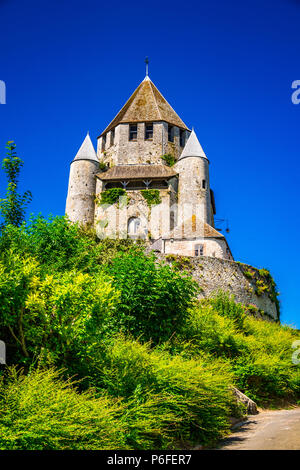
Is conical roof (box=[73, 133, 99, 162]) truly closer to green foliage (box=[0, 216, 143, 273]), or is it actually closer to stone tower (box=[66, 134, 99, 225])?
stone tower (box=[66, 134, 99, 225])

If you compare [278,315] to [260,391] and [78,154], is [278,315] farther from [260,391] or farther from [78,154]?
[78,154]

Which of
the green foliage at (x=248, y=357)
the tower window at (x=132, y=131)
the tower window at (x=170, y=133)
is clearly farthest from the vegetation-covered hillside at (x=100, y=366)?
the tower window at (x=170, y=133)

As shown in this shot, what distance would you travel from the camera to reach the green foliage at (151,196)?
144 feet

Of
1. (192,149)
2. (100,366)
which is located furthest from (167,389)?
(192,149)

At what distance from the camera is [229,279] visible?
28203 mm

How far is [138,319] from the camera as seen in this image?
13367 millimetres

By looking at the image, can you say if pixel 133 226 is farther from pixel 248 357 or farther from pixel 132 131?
pixel 248 357

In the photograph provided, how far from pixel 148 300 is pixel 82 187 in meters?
33.0

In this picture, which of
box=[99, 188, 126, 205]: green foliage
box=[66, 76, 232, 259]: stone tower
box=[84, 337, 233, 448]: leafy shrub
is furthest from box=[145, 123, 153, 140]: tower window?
box=[84, 337, 233, 448]: leafy shrub

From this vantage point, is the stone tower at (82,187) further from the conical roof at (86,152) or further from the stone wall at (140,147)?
the stone wall at (140,147)

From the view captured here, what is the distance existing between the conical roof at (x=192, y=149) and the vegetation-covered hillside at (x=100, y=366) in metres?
31.1

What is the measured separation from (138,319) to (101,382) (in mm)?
4318

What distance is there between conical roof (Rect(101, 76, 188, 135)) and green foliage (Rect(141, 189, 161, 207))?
9663mm
